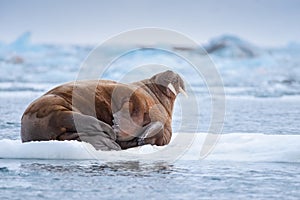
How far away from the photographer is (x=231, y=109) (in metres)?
12.8

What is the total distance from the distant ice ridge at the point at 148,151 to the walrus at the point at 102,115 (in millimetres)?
179

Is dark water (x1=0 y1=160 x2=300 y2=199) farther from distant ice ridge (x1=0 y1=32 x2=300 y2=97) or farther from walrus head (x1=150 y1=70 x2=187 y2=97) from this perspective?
distant ice ridge (x1=0 y1=32 x2=300 y2=97)

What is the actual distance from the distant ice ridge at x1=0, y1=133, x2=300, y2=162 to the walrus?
0.59ft

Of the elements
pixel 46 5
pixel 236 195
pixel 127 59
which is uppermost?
pixel 46 5

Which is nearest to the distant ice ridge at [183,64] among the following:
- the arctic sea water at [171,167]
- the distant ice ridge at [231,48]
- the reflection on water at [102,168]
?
the distant ice ridge at [231,48]

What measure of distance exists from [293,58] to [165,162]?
22366 mm

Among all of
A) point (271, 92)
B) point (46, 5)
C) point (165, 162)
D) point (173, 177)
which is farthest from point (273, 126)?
point (46, 5)

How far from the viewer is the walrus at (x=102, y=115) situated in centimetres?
714

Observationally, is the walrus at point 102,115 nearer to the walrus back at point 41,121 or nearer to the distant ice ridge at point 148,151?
the walrus back at point 41,121

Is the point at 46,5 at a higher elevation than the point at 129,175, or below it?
higher

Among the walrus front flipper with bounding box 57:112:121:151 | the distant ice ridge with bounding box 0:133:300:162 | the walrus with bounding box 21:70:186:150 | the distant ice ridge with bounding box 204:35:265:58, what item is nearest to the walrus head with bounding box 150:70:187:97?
the walrus with bounding box 21:70:186:150

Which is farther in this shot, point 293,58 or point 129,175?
point 293,58

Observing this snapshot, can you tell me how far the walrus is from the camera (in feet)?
23.4

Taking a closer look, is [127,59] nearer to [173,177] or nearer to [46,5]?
[46,5]
